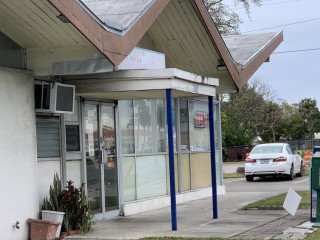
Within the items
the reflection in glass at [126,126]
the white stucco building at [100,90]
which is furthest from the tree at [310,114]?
the reflection in glass at [126,126]

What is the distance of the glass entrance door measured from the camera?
12.2 metres

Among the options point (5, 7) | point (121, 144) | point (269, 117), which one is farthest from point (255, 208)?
point (269, 117)

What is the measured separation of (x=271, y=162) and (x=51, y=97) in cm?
1435

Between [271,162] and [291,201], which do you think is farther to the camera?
[271,162]

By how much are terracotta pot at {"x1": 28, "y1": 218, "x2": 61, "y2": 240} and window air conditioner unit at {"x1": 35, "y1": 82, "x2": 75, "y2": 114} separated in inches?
75.2

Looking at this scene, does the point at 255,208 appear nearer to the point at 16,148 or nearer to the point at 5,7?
the point at 16,148

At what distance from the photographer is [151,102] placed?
579 inches

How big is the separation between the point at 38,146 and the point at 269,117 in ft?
156

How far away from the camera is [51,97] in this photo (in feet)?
34.3

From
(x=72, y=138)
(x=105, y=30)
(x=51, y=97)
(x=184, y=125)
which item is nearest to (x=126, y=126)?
(x=72, y=138)

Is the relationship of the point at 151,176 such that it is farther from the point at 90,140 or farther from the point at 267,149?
the point at 267,149

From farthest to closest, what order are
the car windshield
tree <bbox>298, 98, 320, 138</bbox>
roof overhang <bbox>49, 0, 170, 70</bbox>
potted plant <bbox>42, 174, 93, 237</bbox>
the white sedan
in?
tree <bbox>298, 98, 320, 138</bbox> < the car windshield < the white sedan < potted plant <bbox>42, 174, 93, 237</bbox> < roof overhang <bbox>49, 0, 170, 70</bbox>

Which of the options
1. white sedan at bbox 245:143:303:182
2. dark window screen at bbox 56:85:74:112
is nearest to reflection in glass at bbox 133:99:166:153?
dark window screen at bbox 56:85:74:112

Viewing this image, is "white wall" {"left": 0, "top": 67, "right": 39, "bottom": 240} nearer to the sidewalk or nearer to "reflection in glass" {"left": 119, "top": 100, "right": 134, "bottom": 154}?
the sidewalk
